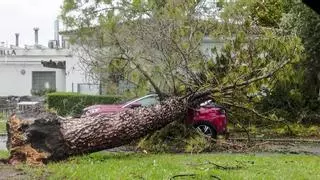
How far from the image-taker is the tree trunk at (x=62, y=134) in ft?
37.8

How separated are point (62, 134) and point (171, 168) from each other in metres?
2.57

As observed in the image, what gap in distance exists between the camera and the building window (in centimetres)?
3882

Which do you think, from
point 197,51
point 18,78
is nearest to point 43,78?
point 18,78

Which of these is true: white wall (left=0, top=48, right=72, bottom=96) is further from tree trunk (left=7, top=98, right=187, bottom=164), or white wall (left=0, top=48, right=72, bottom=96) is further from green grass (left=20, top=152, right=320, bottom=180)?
green grass (left=20, top=152, right=320, bottom=180)

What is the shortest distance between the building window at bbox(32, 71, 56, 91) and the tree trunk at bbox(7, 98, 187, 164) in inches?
1044

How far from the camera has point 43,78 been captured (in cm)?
3941

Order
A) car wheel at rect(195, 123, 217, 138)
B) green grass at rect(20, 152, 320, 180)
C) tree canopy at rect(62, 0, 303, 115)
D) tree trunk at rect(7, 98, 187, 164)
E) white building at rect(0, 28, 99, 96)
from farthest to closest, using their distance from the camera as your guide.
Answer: white building at rect(0, 28, 99, 96) < car wheel at rect(195, 123, 217, 138) < tree canopy at rect(62, 0, 303, 115) < tree trunk at rect(7, 98, 187, 164) < green grass at rect(20, 152, 320, 180)

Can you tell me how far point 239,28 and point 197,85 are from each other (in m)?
2.29

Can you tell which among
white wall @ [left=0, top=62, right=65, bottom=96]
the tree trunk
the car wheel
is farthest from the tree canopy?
white wall @ [left=0, top=62, right=65, bottom=96]

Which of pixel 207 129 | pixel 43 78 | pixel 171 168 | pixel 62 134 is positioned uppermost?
pixel 43 78

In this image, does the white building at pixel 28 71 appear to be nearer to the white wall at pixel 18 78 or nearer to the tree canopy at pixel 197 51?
the white wall at pixel 18 78

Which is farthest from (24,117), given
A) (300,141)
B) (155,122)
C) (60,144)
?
(300,141)

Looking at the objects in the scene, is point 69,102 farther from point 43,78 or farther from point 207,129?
point 43,78

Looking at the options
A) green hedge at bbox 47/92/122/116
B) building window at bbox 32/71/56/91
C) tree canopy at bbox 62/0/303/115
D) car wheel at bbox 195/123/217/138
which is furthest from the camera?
building window at bbox 32/71/56/91
